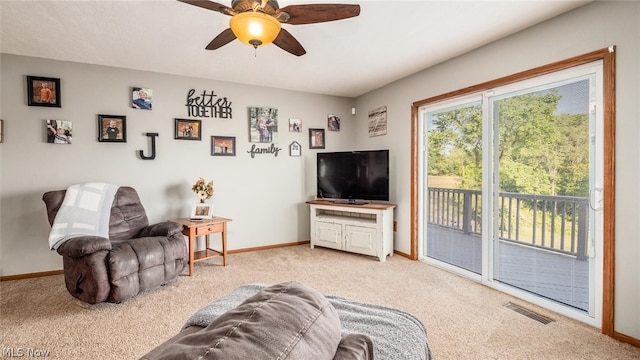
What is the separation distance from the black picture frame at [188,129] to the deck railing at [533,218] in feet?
10.8

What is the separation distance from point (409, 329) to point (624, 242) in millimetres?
2094

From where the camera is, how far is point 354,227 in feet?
13.3

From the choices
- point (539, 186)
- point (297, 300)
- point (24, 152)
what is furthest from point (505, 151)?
point (24, 152)

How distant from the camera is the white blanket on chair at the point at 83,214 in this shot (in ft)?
8.80

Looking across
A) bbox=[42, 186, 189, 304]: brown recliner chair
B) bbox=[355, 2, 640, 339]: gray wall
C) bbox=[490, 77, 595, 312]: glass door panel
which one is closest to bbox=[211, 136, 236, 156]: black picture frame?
bbox=[42, 186, 189, 304]: brown recliner chair

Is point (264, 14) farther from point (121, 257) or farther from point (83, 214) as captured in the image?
point (83, 214)

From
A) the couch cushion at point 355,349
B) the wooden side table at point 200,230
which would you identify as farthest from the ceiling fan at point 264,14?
the wooden side table at point 200,230

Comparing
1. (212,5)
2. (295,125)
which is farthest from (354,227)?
(212,5)

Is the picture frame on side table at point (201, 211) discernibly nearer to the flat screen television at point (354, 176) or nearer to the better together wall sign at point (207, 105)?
the better together wall sign at point (207, 105)

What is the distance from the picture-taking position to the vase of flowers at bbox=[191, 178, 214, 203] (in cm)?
368

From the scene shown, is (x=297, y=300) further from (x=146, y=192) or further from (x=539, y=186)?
(x=146, y=192)

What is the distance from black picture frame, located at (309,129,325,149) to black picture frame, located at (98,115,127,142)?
250cm

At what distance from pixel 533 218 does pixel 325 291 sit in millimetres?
2072

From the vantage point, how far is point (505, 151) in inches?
115
